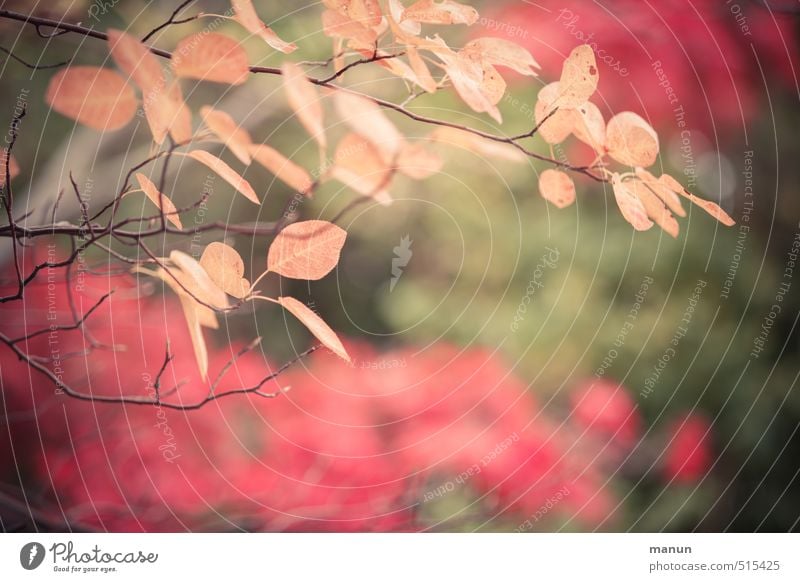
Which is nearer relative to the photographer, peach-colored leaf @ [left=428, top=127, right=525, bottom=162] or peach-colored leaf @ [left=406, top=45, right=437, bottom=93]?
→ peach-colored leaf @ [left=406, top=45, right=437, bottom=93]

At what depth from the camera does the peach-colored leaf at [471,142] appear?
1.97 feet

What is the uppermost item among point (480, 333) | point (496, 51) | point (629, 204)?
point (496, 51)

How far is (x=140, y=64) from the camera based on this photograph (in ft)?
1.43

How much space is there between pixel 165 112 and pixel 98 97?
8 centimetres

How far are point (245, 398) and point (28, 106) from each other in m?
0.33

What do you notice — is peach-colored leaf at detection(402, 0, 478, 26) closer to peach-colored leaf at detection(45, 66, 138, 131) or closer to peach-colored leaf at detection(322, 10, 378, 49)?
peach-colored leaf at detection(322, 10, 378, 49)

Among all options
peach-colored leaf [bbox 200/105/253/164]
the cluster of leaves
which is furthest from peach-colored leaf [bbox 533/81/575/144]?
Result: peach-colored leaf [bbox 200/105/253/164]

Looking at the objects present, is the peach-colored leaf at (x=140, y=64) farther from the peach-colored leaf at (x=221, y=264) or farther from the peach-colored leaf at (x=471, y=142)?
the peach-colored leaf at (x=471, y=142)

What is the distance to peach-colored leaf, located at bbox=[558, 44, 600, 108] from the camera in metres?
0.50

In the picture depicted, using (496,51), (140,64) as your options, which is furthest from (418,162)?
(140,64)

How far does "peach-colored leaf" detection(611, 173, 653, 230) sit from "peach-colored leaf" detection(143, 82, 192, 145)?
32 centimetres

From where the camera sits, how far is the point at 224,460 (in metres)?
0.61

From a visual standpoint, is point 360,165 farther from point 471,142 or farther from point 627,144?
point 627,144
